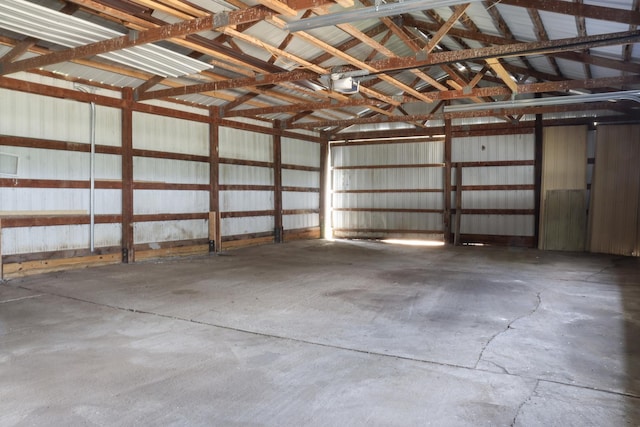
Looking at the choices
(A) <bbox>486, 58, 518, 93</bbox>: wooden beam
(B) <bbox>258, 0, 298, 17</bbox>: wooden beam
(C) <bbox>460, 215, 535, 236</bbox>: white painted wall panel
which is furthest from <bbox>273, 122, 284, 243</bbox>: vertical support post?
(B) <bbox>258, 0, 298, 17</bbox>: wooden beam

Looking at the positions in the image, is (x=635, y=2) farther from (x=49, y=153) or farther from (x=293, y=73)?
(x=49, y=153)

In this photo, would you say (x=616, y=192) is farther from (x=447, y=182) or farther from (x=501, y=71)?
(x=501, y=71)

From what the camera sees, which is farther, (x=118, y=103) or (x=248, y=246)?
(x=248, y=246)

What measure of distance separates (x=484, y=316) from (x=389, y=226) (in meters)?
9.48

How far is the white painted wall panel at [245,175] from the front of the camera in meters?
11.6

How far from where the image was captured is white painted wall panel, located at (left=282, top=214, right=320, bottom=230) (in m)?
13.8

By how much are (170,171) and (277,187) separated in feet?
12.5

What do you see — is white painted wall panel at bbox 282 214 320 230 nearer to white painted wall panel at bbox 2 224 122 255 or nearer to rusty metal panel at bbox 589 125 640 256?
white painted wall panel at bbox 2 224 122 255

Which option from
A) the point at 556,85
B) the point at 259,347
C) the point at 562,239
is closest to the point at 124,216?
the point at 259,347

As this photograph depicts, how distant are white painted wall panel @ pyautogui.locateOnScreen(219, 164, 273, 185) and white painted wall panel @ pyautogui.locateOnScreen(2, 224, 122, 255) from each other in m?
3.30

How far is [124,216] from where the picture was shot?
9141 millimetres

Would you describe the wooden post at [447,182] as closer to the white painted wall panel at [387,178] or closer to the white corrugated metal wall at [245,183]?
the white painted wall panel at [387,178]

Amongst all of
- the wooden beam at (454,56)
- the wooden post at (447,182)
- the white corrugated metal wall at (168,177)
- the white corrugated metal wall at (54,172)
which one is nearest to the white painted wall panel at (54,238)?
the white corrugated metal wall at (54,172)

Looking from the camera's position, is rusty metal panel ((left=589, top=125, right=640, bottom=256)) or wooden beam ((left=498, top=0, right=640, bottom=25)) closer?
wooden beam ((left=498, top=0, right=640, bottom=25))
